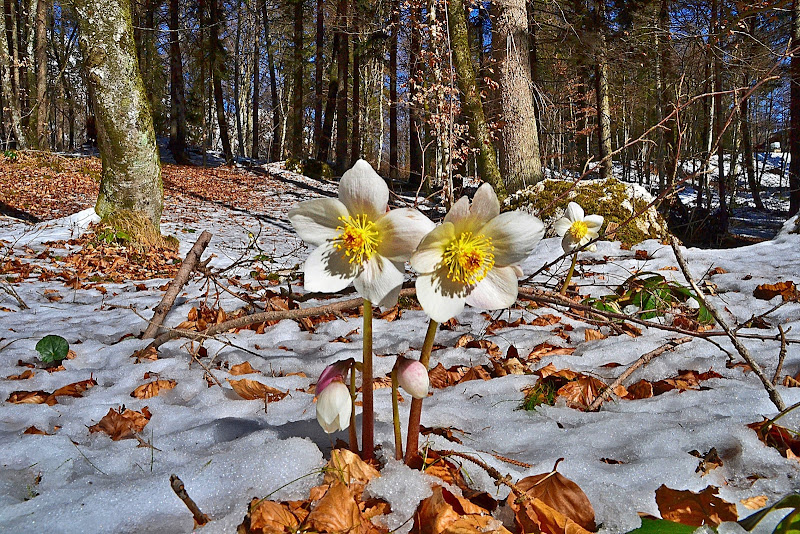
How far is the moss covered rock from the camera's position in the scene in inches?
201

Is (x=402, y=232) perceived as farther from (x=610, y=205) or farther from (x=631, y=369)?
(x=610, y=205)

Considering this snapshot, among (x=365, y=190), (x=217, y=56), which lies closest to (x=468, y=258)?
(x=365, y=190)

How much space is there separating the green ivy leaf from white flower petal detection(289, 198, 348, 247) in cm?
170

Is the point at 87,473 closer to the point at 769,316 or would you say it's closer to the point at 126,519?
the point at 126,519

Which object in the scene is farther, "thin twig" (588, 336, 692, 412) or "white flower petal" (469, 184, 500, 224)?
"thin twig" (588, 336, 692, 412)

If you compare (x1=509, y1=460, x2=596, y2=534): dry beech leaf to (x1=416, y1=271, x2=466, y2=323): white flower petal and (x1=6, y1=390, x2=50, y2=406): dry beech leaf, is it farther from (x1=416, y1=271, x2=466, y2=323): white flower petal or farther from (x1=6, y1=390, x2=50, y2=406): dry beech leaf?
(x1=6, y1=390, x2=50, y2=406): dry beech leaf

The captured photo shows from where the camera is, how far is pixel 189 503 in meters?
0.90

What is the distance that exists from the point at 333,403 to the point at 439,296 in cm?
32

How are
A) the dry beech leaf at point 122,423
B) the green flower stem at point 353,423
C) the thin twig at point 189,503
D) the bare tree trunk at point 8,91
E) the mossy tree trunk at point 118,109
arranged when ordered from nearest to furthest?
the thin twig at point 189,503
the green flower stem at point 353,423
the dry beech leaf at point 122,423
the mossy tree trunk at point 118,109
the bare tree trunk at point 8,91

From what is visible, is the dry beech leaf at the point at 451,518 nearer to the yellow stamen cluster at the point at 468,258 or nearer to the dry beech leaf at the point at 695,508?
the dry beech leaf at the point at 695,508

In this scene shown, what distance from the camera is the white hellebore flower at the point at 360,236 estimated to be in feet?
3.01

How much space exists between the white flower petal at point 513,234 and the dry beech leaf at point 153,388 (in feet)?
4.84

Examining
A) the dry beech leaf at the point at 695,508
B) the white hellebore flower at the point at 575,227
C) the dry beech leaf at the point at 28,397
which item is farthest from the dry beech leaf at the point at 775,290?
the dry beech leaf at the point at 28,397

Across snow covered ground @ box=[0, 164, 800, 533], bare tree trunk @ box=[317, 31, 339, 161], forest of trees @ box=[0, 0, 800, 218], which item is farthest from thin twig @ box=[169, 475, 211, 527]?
bare tree trunk @ box=[317, 31, 339, 161]
